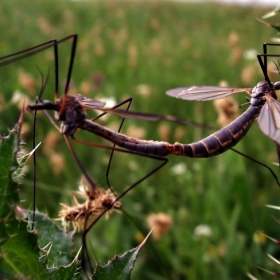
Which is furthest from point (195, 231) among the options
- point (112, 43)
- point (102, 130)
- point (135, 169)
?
point (112, 43)

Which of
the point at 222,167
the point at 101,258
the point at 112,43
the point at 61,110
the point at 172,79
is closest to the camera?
the point at 61,110

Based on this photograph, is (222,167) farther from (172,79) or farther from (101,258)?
(172,79)

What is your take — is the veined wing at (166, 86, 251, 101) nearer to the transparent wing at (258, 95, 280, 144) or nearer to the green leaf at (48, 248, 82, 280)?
the transparent wing at (258, 95, 280, 144)

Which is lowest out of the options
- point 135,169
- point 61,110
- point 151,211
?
point 151,211

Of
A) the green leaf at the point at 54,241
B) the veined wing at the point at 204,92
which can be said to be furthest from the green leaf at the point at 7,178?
the veined wing at the point at 204,92

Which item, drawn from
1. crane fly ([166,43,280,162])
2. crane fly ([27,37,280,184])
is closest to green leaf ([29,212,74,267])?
crane fly ([27,37,280,184])
